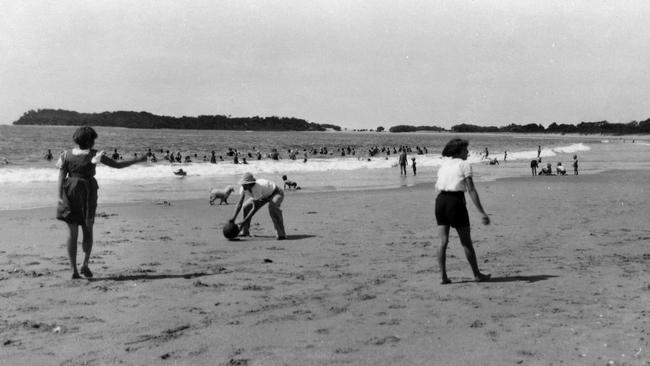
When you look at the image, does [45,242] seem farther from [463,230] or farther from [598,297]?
[598,297]

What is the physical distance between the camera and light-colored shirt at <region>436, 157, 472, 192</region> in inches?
271

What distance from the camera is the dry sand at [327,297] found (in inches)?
191

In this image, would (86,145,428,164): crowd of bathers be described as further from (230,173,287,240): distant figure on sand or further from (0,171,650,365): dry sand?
(0,171,650,365): dry sand

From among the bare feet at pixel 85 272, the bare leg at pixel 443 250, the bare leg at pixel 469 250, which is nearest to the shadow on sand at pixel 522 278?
the bare leg at pixel 469 250

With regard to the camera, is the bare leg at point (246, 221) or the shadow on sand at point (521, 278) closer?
the shadow on sand at point (521, 278)

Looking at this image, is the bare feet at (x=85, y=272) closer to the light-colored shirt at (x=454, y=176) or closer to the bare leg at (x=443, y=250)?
the bare leg at (x=443, y=250)

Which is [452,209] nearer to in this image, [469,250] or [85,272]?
[469,250]

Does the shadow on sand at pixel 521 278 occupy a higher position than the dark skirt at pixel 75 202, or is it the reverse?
the dark skirt at pixel 75 202

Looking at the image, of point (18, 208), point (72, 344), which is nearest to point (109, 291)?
point (72, 344)

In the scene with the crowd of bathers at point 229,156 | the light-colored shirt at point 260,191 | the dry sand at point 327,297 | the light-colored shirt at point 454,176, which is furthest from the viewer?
the crowd of bathers at point 229,156

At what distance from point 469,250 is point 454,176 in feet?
3.16

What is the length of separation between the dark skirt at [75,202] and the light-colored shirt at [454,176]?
13.8 ft

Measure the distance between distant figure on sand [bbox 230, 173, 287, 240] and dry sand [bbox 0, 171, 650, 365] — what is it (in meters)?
0.35

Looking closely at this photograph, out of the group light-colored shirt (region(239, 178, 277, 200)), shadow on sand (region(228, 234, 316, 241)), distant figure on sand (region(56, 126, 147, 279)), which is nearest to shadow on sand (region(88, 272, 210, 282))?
distant figure on sand (region(56, 126, 147, 279))
